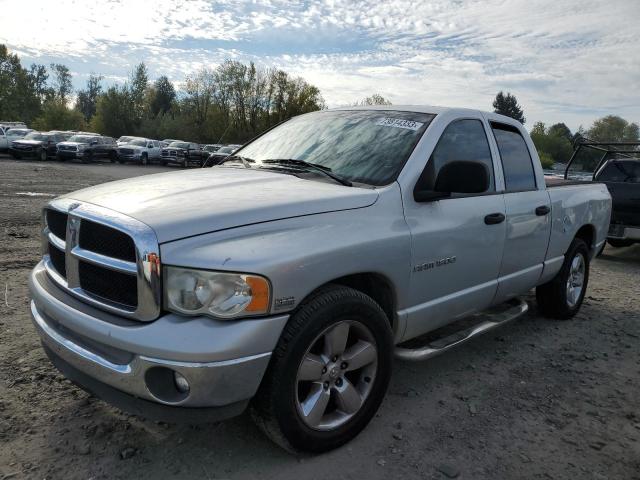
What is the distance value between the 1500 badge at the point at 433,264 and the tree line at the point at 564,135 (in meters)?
2.50

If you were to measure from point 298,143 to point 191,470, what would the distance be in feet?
7.24

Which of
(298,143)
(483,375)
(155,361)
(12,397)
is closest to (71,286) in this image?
(155,361)

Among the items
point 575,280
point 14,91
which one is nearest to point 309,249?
point 575,280

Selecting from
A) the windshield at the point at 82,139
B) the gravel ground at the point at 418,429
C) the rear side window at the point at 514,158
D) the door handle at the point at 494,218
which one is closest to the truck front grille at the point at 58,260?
the gravel ground at the point at 418,429

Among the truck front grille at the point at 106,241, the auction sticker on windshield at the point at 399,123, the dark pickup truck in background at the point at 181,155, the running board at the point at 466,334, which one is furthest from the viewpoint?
the dark pickup truck in background at the point at 181,155

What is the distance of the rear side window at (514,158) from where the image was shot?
4.15 metres

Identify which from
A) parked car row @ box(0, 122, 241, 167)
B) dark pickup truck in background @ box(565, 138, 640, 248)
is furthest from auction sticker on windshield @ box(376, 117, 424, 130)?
parked car row @ box(0, 122, 241, 167)

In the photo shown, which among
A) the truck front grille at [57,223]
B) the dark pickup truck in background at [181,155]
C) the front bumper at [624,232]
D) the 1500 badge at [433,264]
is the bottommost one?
the dark pickup truck in background at [181,155]

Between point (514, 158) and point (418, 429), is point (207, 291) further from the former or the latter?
point (514, 158)

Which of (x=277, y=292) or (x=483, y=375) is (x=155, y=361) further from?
(x=483, y=375)

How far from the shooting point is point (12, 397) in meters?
3.15

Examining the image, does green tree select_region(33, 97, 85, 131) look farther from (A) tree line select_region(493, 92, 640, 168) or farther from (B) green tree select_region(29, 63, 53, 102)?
(A) tree line select_region(493, 92, 640, 168)

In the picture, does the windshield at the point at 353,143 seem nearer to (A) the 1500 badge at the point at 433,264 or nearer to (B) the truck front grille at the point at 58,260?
(A) the 1500 badge at the point at 433,264

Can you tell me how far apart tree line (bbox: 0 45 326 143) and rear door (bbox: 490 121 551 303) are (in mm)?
57362
